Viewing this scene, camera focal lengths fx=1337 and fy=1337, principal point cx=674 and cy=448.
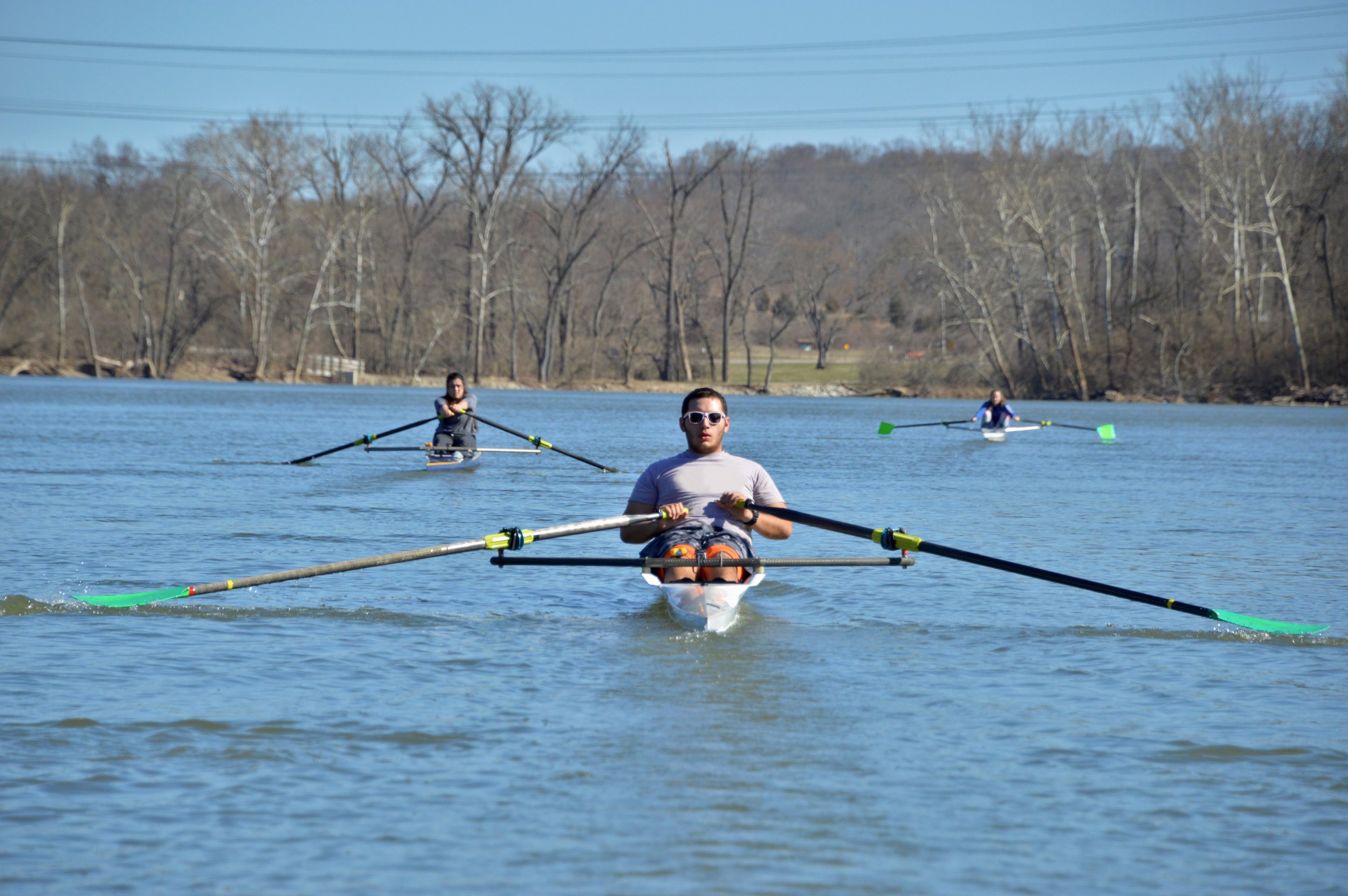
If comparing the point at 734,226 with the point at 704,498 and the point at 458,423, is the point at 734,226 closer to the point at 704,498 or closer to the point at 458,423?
the point at 458,423

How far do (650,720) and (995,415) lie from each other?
26185 millimetres

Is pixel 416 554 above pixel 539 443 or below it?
below

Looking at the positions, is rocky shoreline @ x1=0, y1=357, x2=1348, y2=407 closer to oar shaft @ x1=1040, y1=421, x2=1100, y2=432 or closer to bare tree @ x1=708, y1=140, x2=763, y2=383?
bare tree @ x1=708, y1=140, x2=763, y2=383

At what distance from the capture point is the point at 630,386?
73375 mm

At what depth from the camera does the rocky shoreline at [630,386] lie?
6141cm

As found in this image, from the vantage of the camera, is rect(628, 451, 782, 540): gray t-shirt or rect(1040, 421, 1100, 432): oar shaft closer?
rect(628, 451, 782, 540): gray t-shirt

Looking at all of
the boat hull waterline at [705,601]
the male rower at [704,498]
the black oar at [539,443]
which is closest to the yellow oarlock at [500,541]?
the male rower at [704,498]

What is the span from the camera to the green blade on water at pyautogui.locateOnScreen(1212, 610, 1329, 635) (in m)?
7.96

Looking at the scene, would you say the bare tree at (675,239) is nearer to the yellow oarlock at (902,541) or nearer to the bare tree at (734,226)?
the bare tree at (734,226)

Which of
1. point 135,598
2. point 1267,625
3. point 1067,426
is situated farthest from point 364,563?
point 1067,426

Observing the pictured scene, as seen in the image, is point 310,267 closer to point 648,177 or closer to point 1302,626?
point 648,177

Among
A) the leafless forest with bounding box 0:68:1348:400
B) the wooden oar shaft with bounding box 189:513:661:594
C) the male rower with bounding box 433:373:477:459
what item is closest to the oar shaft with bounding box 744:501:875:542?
the wooden oar shaft with bounding box 189:513:661:594

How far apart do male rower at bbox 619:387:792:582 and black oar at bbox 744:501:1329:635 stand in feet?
0.65

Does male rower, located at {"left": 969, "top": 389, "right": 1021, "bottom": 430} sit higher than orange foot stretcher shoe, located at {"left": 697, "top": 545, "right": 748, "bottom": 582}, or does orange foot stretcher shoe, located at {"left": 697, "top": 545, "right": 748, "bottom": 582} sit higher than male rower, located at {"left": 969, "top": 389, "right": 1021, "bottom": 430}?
male rower, located at {"left": 969, "top": 389, "right": 1021, "bottom": 430}
